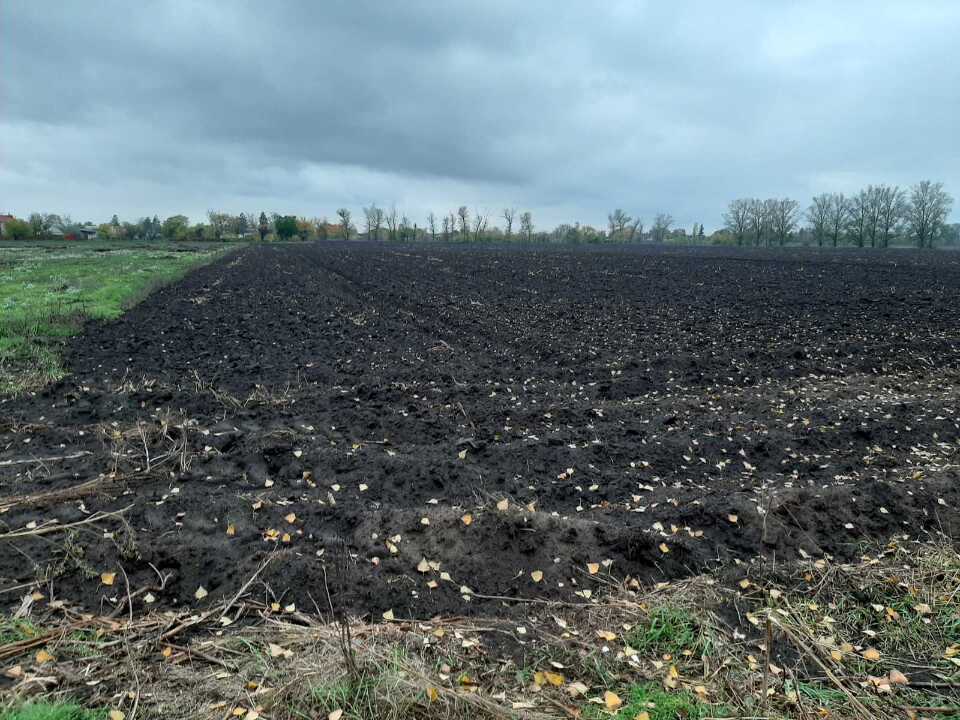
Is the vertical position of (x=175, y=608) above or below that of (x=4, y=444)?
below

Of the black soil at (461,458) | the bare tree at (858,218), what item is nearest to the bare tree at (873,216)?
the bare tree at (858,218)

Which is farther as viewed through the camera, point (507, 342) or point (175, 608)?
point (507, 342)

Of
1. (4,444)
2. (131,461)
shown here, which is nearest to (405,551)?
(131,461)

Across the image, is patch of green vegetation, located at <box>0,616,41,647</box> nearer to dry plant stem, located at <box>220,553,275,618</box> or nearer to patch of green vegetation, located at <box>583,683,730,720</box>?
dry plant stem, located at <box>220,553,275,618</box>

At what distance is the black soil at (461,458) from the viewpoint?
4.85 metres

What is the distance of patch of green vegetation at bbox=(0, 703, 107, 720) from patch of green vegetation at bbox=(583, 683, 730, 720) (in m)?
2.99

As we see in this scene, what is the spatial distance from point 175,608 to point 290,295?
19088 millimetres

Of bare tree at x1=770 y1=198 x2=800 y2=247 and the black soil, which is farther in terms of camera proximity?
bare tree at x1=770 y1=198 x2=800 y2=247

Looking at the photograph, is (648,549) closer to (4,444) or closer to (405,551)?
(405,551)

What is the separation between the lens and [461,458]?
22.9 feet

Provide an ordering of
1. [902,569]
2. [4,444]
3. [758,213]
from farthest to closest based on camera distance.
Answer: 1. [758,213]
2. [4,444]
3. [902,569]

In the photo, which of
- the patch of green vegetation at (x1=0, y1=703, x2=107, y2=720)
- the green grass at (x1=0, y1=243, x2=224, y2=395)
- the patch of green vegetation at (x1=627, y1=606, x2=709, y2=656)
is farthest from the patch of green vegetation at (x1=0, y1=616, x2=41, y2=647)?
the green grass at (x1=0, y1=243, x2=224, y2=395)

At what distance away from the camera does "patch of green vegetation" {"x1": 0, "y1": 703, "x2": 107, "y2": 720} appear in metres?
3.27

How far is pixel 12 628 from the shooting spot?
4043 millimetres
